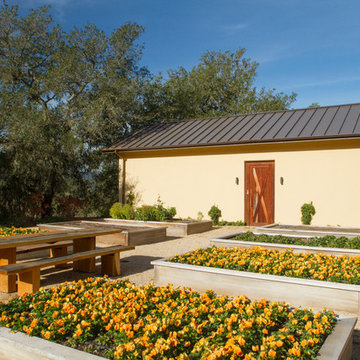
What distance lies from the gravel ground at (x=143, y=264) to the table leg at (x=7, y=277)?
4.9 inches

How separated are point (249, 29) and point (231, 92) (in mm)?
8592

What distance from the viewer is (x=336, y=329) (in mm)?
3164

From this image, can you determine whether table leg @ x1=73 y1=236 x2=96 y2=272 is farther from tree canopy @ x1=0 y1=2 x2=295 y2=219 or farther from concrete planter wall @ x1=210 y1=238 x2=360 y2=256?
tree canopy @ x1=0 y1=2 x2=295 y2=219

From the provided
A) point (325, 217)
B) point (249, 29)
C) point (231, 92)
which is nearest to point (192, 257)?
point (325, 217)

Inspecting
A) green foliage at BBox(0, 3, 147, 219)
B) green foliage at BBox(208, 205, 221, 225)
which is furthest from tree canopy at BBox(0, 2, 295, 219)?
green foliage at BBox(208, 205, 221, 225)

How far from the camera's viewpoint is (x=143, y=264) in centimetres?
717

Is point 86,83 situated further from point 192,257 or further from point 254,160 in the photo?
point 192,257

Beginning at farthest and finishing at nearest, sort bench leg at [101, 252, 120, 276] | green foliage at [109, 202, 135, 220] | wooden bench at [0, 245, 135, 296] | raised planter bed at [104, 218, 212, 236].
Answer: green foliage at [109, 202, 135, 220] < raised planter bed at [104, 218, 212, 236] < bench leg at [101, 252, 120, 276] < wooden bench at [0, 245, 135, 296]

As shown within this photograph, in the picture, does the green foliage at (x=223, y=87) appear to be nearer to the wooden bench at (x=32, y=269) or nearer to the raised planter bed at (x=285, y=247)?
the raised planter bed at (x=285, y=247)

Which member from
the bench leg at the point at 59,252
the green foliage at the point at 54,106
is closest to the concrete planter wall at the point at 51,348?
the bench leg at the point at 59,252

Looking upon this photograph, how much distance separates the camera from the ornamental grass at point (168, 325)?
9.11 feet

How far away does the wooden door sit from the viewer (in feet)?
43.3

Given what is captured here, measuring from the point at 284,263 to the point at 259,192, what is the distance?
8374mm

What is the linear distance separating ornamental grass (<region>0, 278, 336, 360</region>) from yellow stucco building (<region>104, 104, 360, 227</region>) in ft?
30.5
